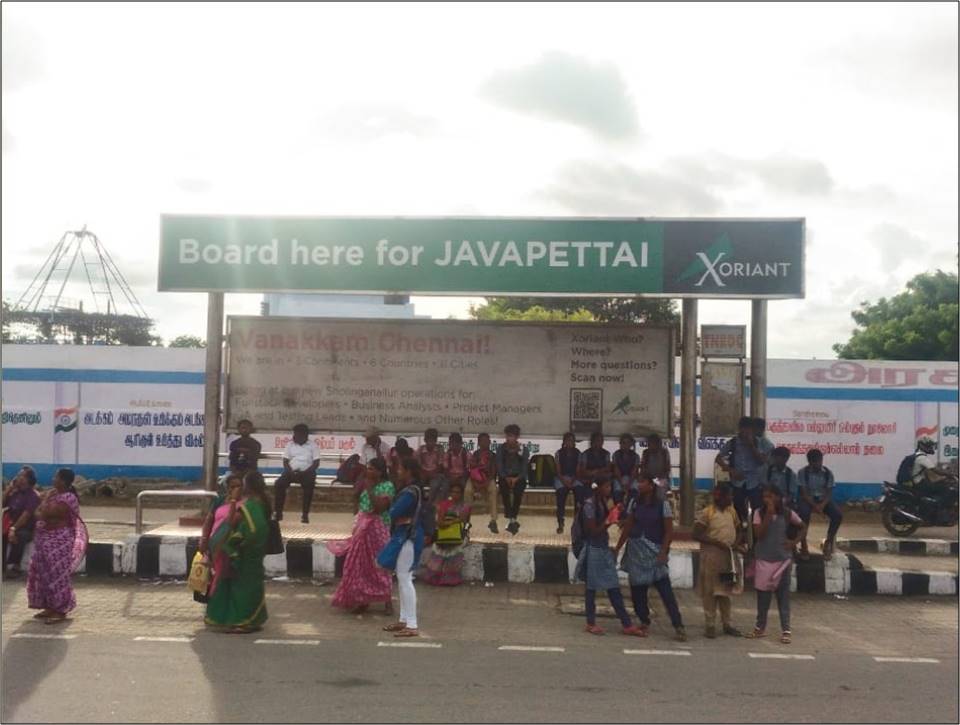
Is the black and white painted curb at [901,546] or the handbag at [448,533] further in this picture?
the black and white painted curb at [901,546]

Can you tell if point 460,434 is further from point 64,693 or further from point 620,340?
point 64,693

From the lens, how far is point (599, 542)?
9.12 m

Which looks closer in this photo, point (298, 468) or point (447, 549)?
point (447, 549)

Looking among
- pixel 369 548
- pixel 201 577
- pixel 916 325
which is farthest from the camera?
pixel 916 325

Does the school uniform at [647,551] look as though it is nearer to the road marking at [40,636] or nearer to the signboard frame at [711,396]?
the signboard frame at [711,396]

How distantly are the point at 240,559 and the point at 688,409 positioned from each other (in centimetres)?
613

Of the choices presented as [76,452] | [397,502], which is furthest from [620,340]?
[76,452]

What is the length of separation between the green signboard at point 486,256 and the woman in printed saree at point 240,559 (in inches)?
167

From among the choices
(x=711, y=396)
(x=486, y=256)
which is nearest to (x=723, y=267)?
(x=711, y=396)

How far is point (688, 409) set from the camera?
41.4ft

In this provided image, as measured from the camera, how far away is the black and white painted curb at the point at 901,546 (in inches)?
567

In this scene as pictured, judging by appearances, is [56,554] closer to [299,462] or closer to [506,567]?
[299,462]

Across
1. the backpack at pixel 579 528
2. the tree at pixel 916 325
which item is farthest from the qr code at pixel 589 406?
the tree at pixel 916 325

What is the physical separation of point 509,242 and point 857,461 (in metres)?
9.71
